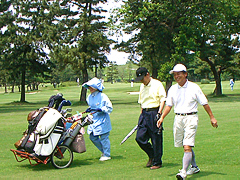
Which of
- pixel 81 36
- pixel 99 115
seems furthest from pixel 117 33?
pixel 99 115

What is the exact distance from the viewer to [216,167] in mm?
7695

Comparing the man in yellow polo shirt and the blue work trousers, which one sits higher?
the man in yellow polo shirt

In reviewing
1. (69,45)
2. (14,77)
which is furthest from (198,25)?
(14,77)

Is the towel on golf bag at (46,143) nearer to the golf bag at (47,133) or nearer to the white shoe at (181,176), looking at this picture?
the golf bag at (47,133)

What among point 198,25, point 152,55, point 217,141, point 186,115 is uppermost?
point 198,25

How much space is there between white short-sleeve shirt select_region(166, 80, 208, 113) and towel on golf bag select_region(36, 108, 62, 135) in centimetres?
260

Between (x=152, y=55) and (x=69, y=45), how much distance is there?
9.37m

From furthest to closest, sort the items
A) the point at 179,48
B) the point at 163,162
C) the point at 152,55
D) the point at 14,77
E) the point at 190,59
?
the point at 14,77, the point at 152,55, the point at 190,59, the point at 179,48, the point at 163,162

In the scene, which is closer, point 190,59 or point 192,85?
point 192,85

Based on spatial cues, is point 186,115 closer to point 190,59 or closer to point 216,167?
point 216,167

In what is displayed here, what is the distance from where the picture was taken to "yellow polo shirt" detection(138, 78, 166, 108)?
7.86m

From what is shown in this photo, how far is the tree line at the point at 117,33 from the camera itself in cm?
3628

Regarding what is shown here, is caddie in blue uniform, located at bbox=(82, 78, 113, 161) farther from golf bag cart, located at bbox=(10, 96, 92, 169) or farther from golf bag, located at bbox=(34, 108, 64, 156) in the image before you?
golf bag, located at bbox=(34, 108, 64, 156)

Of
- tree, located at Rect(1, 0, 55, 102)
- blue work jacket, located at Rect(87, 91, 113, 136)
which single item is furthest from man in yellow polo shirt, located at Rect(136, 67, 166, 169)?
tree, located at Rect(1, 0, 55, 102)
